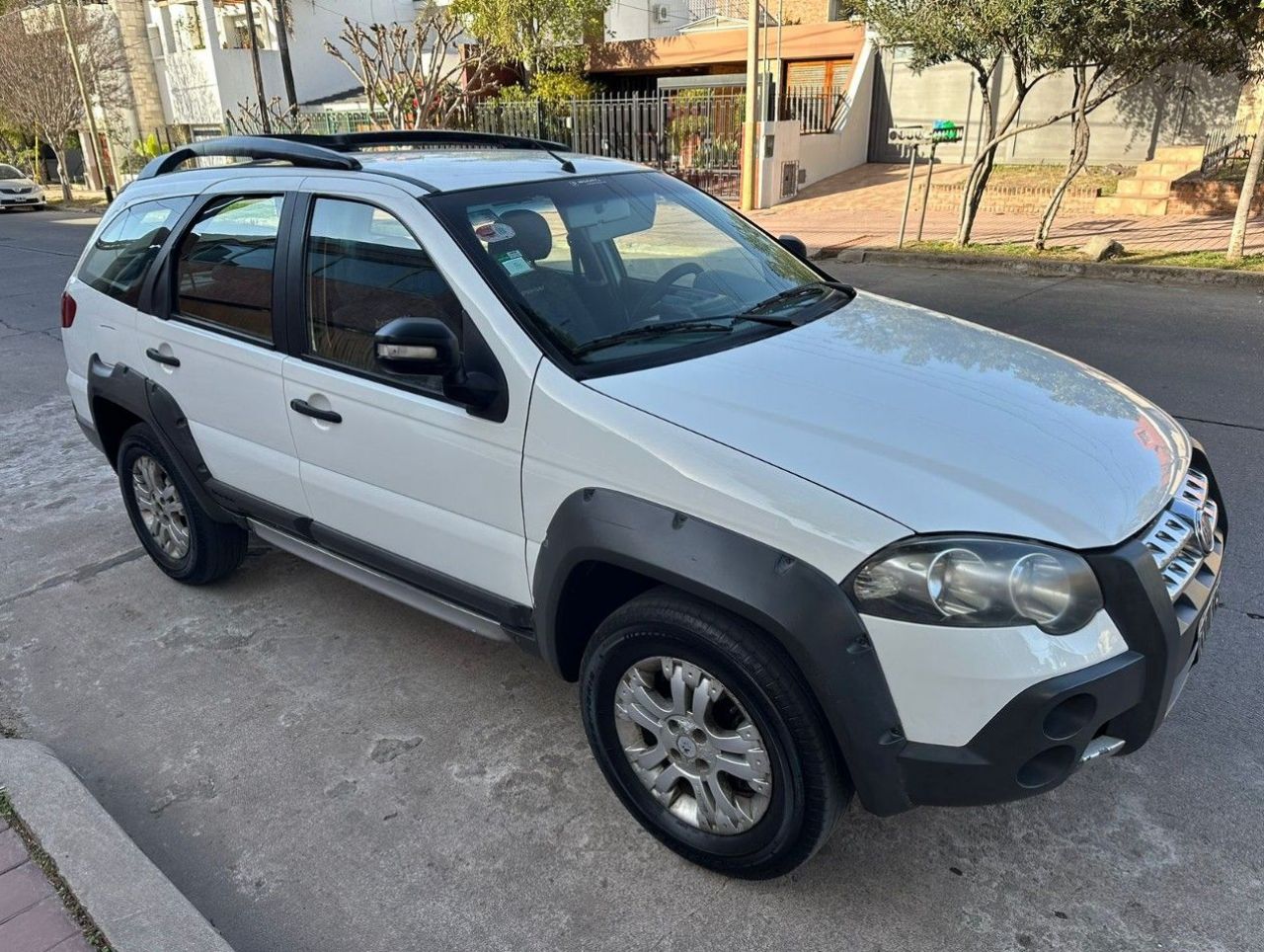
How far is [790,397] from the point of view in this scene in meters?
2.43

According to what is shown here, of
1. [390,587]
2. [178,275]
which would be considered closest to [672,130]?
[178,275]

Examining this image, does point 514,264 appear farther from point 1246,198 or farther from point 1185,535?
point 1246,198

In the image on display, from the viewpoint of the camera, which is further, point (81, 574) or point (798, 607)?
→ point (81, 574)

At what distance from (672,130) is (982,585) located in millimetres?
19166

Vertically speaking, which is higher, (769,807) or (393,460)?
(393,460)

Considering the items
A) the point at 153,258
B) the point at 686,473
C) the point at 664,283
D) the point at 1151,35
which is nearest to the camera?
the point at 686,473

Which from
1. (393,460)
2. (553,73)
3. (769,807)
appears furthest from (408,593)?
(553,73)

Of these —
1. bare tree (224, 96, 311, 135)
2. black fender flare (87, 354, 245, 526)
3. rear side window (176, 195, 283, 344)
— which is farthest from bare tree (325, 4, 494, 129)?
rear side window (176, 195, 283, 344)

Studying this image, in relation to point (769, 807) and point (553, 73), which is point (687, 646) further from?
point (553, 73)

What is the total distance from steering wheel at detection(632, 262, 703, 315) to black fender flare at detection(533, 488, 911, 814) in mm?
903

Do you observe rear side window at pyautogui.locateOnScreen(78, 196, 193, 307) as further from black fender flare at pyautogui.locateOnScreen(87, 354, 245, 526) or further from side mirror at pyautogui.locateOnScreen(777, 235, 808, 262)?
side mirror at pyautogui.locateOnScreen(777, 235, 808, 262)

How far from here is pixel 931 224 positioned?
14.8 metres

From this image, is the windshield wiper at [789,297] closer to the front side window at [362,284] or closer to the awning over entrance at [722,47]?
the front side window at [362,284]

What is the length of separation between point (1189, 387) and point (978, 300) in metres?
3.39
